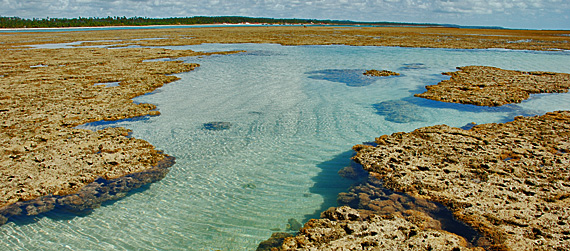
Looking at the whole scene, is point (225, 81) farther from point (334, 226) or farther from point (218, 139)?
point (334, 226)

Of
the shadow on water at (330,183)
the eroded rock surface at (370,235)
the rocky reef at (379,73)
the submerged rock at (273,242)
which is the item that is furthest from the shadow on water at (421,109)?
the submerged rock at (273,242)

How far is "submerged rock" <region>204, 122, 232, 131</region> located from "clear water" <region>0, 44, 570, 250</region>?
27 cm

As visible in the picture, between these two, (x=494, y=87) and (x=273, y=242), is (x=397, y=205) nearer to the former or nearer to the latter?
(x=273, y=242)

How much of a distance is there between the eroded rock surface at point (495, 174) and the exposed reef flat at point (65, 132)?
24.2ft

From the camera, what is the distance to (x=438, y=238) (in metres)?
5.40

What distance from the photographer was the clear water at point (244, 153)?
6312mm

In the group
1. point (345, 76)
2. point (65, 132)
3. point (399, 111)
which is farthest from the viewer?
point (345, 76)

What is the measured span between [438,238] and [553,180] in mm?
4095

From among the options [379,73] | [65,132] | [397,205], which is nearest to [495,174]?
[397,205]

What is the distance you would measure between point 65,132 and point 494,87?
834 inches

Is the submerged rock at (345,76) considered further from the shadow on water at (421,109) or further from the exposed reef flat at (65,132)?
the exposed reef flat at (65,132)

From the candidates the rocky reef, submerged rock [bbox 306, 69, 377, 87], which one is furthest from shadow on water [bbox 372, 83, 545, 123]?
the rocky reef

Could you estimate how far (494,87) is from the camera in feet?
57.1

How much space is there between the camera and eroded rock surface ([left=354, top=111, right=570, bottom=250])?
18.6ft
